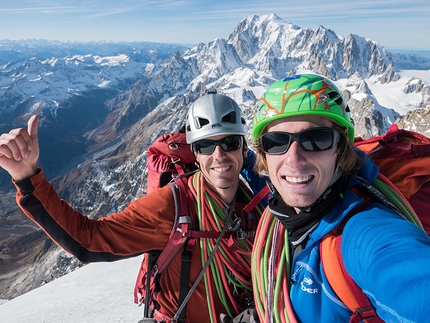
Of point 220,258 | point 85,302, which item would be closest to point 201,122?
point 220,258

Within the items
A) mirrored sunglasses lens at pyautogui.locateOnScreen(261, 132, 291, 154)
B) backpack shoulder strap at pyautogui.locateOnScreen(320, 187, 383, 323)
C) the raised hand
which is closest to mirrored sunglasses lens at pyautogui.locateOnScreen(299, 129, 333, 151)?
mirrored sunglasses lens at pyautogui.locateOnScreen(261, 132, 291, 154)

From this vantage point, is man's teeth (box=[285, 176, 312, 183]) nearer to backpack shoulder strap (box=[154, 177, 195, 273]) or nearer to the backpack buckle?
the backpack buckle

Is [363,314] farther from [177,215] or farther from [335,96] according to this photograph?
[177,215]

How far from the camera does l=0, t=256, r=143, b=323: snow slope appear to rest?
25.8ft

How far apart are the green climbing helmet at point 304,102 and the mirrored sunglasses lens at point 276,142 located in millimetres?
175

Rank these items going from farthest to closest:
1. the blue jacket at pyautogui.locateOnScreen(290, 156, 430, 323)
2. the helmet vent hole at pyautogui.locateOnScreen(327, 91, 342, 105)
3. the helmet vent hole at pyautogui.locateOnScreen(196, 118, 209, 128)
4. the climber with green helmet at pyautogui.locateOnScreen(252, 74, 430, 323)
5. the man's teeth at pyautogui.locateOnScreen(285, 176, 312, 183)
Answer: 1. the helmet vent hole at pyautogui.locateOnScreen(196, 118, 209, 128)
2. the helmet vent hole at pyautogui.locateOnScreen(327, 91, 342, 105)
3. the man's teeth at pyautogui.locateOnScreen(285, 176, 312, 183)
4. the climber with green helmet at pyautogui.locateOnScreen(252, 74, 430, 323)
5. the blue jacket at pyautogui.locateOnScreen(290, 156, 430, 323)

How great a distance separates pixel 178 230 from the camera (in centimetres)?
394

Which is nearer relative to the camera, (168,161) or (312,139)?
(312,139)

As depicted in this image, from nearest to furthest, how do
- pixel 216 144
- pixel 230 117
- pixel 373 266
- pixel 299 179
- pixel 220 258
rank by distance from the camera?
pixel 373 266 → pixel 299 179 → pixel 220 258 → pixel 216 144 → pixel 230 117

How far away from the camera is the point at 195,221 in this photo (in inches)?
163

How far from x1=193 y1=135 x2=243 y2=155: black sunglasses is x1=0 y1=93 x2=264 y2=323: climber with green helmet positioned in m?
0.01

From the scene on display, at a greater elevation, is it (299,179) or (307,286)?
(299,179)

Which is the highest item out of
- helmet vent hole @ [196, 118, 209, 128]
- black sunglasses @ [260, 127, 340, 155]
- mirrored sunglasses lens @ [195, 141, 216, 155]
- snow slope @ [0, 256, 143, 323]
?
black sunglasses @ [260, 127, 340, 155]

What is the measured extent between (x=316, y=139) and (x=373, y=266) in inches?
46.0
